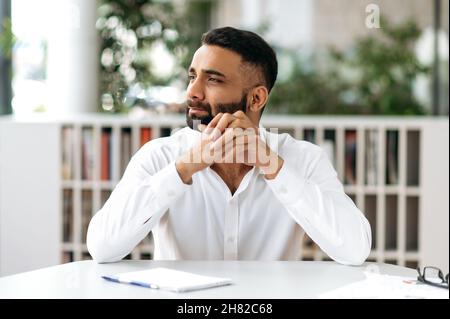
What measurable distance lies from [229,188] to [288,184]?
→ 191 mm

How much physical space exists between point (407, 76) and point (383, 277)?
3829 millimetres

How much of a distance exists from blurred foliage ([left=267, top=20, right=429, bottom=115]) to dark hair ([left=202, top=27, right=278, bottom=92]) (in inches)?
123

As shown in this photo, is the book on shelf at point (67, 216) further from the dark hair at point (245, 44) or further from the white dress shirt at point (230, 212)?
the dark hair at point (245, 44)

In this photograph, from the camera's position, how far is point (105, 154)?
3.10 metres


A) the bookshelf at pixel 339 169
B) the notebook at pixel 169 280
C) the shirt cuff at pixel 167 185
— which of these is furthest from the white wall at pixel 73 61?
the notebook at pixel 169 280

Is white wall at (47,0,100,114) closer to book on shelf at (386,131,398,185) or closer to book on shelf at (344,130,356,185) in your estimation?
book on shelf at (344,130,356,185)

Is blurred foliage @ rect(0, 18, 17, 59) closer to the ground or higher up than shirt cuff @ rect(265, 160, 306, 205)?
higher up

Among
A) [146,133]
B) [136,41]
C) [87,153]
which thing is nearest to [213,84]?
[146,133]

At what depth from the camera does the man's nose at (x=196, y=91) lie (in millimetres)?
1566

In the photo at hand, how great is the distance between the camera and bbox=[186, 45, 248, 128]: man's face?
1.57 metres

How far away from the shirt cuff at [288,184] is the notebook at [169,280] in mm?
300

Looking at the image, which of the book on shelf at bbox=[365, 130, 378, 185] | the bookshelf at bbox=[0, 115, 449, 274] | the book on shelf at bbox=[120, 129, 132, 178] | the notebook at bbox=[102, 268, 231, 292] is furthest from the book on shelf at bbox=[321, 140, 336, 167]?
the notebook at bbox=[102, 268, 231, 292]

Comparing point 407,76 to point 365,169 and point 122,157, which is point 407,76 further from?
point 122,157

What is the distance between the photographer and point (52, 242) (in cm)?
307
